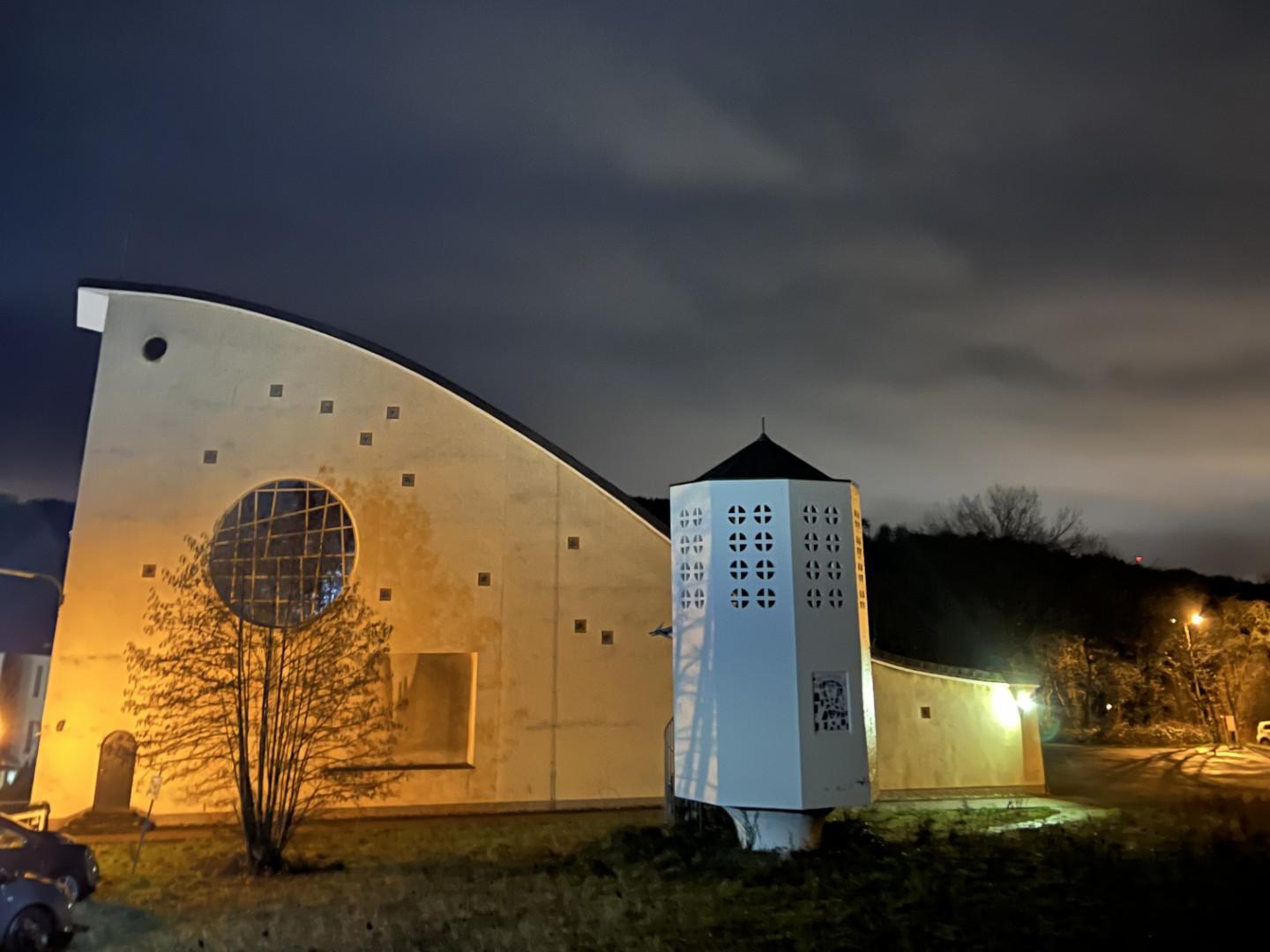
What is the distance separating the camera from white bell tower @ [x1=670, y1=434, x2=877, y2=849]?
8.45 m

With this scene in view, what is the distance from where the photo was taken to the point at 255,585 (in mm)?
13828

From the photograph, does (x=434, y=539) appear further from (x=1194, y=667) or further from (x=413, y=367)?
(x=1194, y=667)

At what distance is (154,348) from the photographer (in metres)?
14.6

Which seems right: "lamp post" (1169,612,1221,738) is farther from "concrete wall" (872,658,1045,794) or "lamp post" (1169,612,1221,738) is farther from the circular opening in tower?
the circular opening in tower

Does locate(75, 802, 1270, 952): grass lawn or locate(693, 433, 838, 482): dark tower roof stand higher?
locate(693, 433, 838, 482): dark tower roof

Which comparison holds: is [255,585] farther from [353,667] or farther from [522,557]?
[522,557]

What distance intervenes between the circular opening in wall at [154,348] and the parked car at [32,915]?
10.5m

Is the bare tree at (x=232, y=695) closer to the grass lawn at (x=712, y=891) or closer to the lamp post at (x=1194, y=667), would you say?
the grass lawn at (x=712, y=891)

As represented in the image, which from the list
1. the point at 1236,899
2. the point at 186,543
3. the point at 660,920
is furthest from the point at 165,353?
the point at 1236,899

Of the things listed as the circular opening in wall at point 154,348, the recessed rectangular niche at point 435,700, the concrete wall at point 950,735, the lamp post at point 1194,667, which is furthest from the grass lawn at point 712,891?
the lamp post at point 1194,667

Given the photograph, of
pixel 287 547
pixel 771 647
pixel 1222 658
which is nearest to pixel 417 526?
pixel 287 547

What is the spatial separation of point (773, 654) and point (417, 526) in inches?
316

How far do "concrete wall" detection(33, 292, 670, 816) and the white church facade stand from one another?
0.03m

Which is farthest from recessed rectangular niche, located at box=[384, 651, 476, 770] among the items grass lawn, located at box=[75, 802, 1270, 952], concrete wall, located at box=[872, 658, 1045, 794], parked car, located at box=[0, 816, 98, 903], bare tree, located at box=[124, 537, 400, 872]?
concrete wall, located at box=[872, 658, 1045, 794]
